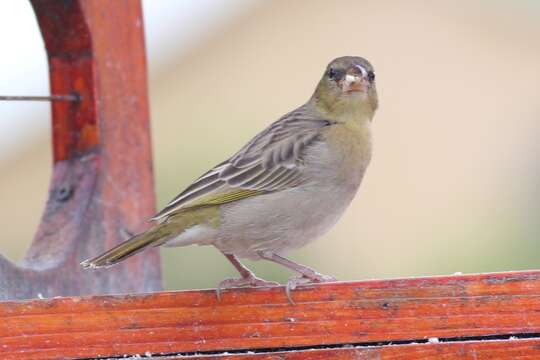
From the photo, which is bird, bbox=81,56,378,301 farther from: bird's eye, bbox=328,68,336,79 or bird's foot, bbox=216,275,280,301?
bird's eye, bbox=328,68,336,79

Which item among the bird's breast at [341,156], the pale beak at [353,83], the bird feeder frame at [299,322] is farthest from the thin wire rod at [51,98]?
the pale beak at [353,83]

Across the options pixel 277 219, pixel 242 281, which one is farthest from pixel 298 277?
pixel 277 219

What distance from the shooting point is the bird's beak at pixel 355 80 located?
591 cm

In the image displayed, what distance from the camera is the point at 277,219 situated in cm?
526

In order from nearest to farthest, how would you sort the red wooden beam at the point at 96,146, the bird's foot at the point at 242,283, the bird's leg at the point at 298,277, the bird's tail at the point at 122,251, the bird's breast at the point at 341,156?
the bird's leg at the point at 298,277
the bird's foot at the point at 242,283
the bird's tail at the point at 122,251
the bird's breast at the point at 341,156
the red wooden beam at the point at 96,146

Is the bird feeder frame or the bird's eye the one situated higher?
the bird's eye

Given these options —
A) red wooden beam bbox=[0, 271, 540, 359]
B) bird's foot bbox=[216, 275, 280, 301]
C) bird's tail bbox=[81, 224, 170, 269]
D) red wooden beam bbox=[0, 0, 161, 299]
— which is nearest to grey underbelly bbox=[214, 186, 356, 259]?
bird's foot bbox=[216, 275, 280, 301]

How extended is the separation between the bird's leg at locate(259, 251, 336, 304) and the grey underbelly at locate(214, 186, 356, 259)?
0.18ft

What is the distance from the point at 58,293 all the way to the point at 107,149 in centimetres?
78

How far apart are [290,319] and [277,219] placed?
98 cm

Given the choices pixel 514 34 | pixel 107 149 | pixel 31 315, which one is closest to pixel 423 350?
pixel 31 315

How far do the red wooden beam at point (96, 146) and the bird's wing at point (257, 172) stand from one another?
521 mm

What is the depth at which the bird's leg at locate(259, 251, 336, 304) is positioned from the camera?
4363mm

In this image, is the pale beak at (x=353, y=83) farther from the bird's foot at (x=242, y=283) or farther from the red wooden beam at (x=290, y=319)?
the red wooden beam at (x=290, y=319)
